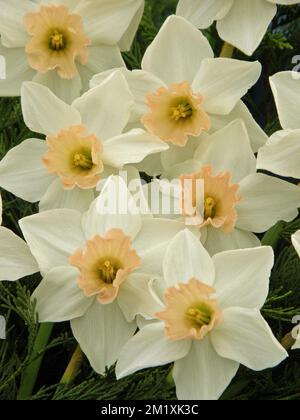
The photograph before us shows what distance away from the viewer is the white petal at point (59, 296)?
2.91ft

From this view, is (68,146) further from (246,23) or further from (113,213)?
(246,23)

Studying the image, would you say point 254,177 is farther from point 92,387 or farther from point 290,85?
point 92,387

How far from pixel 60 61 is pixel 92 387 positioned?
0.36 meters

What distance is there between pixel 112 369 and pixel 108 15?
0.39 metres

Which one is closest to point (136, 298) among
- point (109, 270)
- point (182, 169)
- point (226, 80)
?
point (109, 270)

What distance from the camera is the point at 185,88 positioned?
3.05ft

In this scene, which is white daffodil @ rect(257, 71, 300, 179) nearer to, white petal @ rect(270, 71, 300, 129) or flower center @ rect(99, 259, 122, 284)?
white petal @ rect(270, 71, 300, 129)

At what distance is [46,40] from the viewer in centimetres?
98

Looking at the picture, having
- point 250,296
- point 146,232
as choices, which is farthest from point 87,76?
point 250,296

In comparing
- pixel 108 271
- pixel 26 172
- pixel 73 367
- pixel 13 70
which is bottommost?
pixel 73 367

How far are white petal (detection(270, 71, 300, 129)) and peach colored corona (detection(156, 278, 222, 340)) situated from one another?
196mm

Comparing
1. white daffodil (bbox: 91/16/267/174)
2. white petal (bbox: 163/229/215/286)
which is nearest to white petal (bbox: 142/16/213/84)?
white daffodil (bbox: 91/16/267/174)

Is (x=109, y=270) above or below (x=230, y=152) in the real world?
below

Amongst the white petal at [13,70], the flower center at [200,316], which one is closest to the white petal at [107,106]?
the white petal at [13,70]
